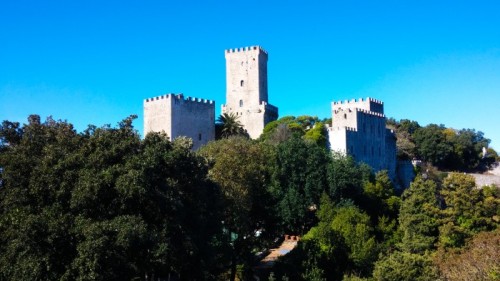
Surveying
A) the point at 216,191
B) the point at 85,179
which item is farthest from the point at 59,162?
the point at 216,191

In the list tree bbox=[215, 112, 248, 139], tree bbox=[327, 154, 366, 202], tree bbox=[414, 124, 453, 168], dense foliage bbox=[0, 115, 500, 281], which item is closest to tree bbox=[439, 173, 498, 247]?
dense foliage bbox=[0, 115, 500, 281]

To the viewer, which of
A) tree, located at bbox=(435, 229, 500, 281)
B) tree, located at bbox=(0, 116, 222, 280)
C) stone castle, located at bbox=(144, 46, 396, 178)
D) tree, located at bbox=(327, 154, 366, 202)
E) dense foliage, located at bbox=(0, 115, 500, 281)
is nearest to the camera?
tree, located at bbox=(0, 116, 222, 280)

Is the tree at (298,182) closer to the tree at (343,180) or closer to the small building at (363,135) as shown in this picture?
the tree at (343,180)

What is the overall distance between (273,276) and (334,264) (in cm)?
439

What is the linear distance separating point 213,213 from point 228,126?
92.9 ft

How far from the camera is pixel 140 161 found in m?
24.1

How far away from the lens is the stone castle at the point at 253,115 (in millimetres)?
50906

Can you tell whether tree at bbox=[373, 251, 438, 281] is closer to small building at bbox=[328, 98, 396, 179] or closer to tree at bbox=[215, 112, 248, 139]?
small building at bbox=[328, 98, 396, 179]

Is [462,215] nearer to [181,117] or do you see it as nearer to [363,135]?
[363,135]

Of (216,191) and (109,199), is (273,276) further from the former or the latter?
(109,199)

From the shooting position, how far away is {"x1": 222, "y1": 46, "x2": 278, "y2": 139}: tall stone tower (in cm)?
5925

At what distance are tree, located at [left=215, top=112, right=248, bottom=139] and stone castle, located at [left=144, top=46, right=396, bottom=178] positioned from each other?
1.66 meters

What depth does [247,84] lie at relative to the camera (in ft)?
200

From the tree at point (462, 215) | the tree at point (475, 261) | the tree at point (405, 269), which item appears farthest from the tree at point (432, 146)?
the tree at point (405, 269)
